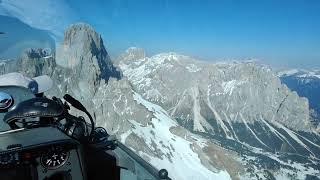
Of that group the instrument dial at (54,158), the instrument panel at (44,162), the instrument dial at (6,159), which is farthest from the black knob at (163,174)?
the instrument dial at (6,159)

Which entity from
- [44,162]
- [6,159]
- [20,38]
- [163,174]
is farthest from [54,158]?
[20,38]

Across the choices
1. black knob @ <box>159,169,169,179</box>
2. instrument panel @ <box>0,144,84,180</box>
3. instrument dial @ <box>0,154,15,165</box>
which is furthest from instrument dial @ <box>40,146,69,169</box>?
black knob @ <box>159,169,169,179</box>

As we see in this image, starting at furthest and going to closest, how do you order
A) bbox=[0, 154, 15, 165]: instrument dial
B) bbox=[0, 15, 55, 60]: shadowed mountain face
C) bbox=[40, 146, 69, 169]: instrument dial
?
bbox=[0, 15, 55, 60]: shadowed mountain face
bbox=[40, 146, 69, 169]: instrument dial
bbox=[0, 154, 15, 165]: instrument dial

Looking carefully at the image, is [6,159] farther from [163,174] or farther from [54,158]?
[163,174]

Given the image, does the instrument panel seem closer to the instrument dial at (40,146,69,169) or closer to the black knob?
the instrument dial at (40,146,69,169)

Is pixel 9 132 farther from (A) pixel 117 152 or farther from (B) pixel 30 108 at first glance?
(A) pixel 117 152

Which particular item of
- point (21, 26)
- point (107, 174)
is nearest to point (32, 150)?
point (107, 174)
